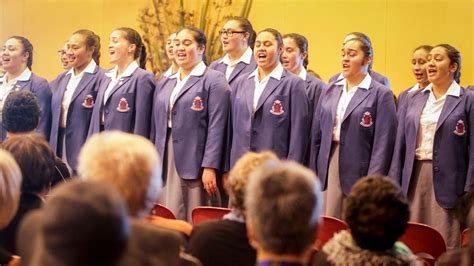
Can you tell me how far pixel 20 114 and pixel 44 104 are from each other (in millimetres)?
1914

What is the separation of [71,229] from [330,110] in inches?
156

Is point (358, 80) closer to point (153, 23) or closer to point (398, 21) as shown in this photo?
point (398, 21)

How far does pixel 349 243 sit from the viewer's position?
2.57 m

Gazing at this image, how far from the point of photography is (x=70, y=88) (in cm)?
627

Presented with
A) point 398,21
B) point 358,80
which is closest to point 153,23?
point 398,21

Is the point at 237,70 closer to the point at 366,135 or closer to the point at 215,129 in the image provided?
the point at 215,129

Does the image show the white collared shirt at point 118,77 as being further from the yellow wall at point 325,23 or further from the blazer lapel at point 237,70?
the yellow wall at point 325,23

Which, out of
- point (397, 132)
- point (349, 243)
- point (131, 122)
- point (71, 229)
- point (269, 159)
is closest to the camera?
point (71, 229)

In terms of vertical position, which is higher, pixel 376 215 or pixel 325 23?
pixel 325 23

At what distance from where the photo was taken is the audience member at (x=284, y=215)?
2053mm

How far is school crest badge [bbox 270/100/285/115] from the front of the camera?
5518 millimetres

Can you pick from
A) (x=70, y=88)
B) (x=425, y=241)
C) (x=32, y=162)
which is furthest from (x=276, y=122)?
(x=32, y=162)

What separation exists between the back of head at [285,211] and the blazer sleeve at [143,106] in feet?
12.4

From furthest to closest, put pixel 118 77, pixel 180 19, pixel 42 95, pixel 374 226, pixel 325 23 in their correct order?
pixel 180 19
pixel 325 23
pixel 42 95
pixel 118 77
pixel 374 226
